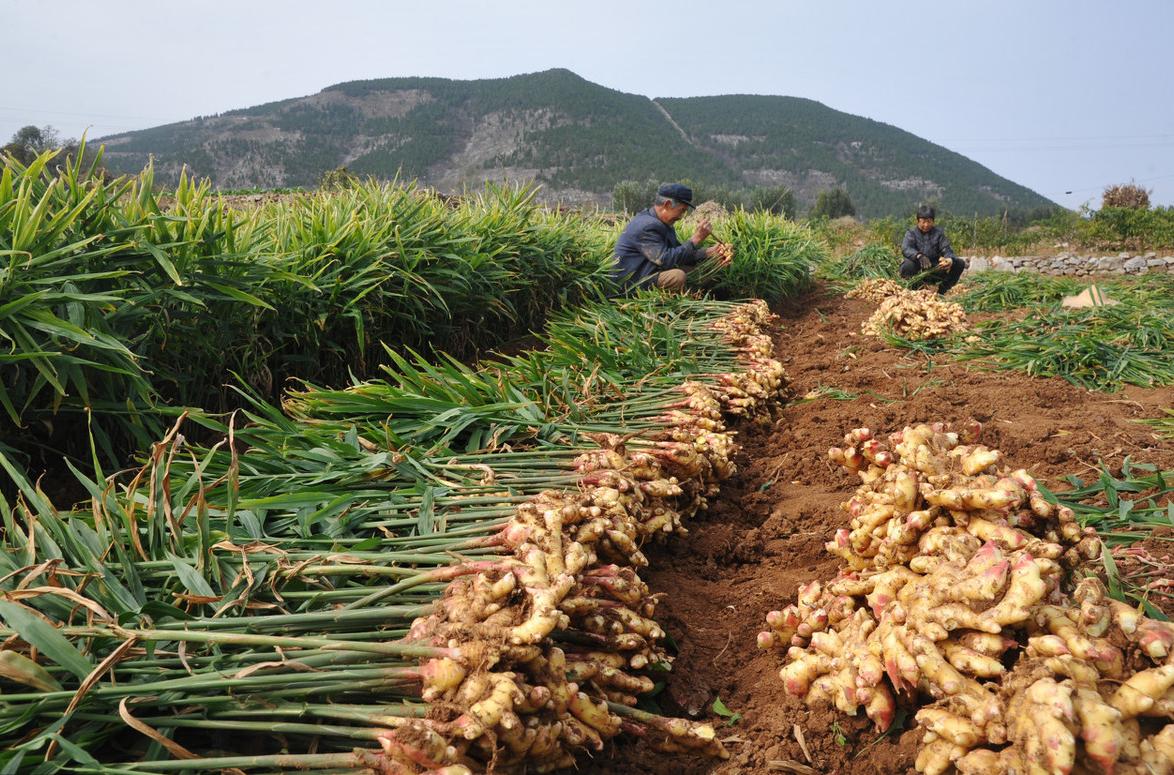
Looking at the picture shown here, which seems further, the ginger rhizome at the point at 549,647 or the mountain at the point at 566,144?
the mountain at the point at 566,144

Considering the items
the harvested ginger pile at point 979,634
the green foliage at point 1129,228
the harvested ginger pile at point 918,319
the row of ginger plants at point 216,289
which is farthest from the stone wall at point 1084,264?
the harvested ginger pile at point 979,634

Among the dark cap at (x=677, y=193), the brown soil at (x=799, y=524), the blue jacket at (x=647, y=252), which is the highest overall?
the dark cap at (x=677, y=193)

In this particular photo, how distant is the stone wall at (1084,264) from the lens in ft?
42.3

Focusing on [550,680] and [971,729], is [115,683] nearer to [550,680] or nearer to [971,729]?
[550,680]

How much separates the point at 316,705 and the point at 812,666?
3.34 feet

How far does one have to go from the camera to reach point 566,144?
61750mm

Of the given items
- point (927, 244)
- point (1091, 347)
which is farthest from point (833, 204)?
point (1091, 347)

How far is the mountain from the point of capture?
54938 mm

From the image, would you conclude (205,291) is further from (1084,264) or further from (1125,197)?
(1125,197)

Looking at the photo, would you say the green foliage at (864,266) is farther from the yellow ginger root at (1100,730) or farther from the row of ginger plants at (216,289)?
the yellow ginger root at (1100,730)

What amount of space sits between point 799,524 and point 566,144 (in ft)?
208

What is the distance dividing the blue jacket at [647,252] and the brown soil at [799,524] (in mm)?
1947

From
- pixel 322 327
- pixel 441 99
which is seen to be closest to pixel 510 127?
pixel 441 99

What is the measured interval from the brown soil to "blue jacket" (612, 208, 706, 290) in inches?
76.6
